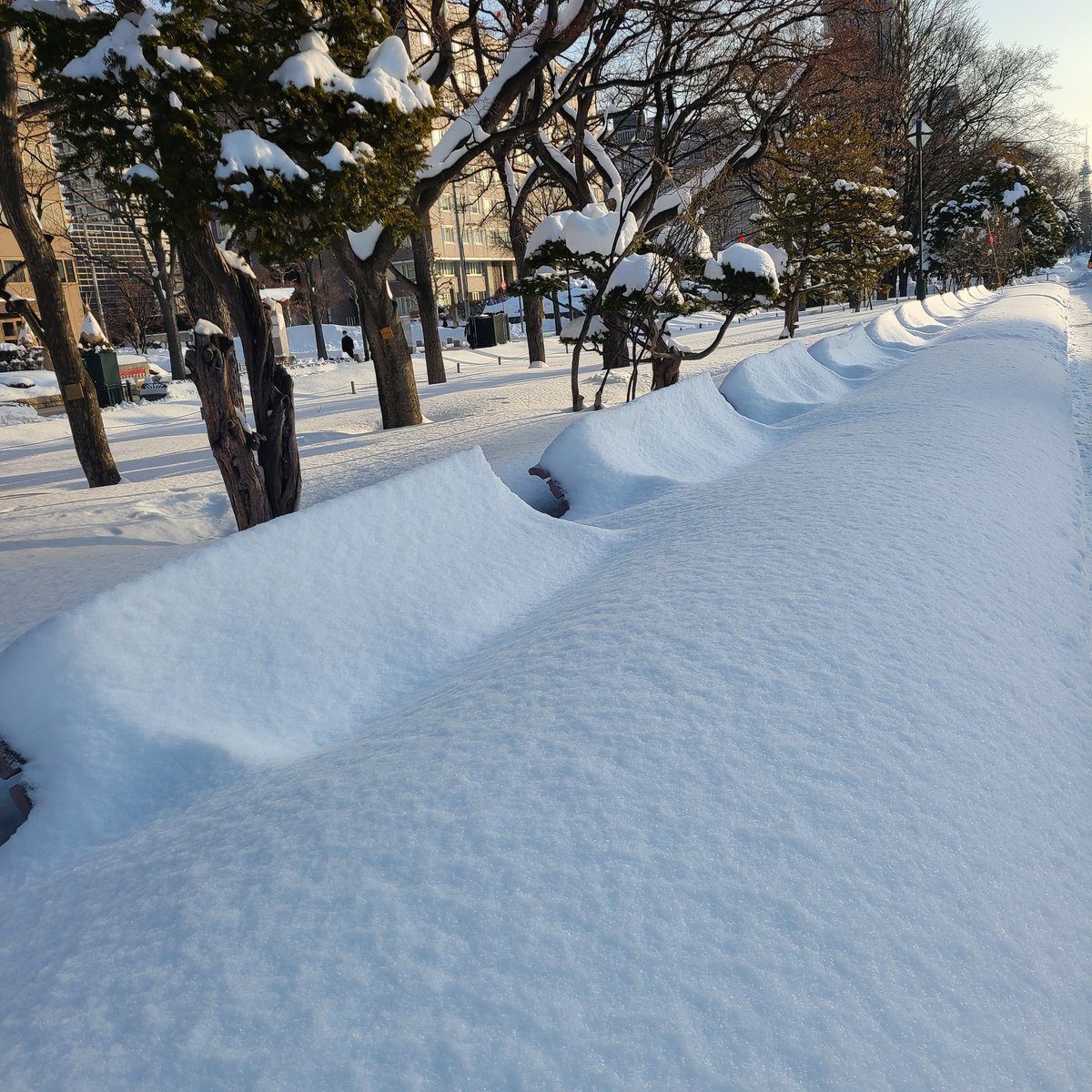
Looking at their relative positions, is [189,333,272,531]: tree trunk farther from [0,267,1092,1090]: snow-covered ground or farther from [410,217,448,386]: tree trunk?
[410,217,448,386]: tree trunk

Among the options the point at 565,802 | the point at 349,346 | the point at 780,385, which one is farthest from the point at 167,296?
the point at 565,802

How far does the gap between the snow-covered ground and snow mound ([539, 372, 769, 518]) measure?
46.1 inches

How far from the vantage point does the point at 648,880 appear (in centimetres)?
164

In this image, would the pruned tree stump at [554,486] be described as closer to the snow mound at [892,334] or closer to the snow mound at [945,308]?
the snow mound at [892,334]

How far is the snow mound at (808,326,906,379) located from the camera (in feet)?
37.6

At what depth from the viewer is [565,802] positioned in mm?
1884

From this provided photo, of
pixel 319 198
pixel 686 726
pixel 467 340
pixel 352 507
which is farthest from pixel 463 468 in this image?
pixel 467 340

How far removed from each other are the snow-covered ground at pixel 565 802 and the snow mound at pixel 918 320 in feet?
51.5

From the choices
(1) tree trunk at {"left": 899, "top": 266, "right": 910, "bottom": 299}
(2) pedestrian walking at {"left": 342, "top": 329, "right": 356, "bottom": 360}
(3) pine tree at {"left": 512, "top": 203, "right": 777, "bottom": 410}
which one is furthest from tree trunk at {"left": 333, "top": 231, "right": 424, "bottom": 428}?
(1) tree trunk at {"left": 899, "top": 266, "right": 910, "bottom": 299}

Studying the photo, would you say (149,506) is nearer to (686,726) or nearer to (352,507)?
(352,507)

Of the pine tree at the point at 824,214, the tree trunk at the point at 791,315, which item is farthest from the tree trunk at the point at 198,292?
the tree trunk at the point at 791,315

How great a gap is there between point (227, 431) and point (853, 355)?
9369 mm

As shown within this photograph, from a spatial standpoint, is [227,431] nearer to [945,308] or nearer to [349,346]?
[945,308]

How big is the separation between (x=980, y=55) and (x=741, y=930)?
5023 centimetres
